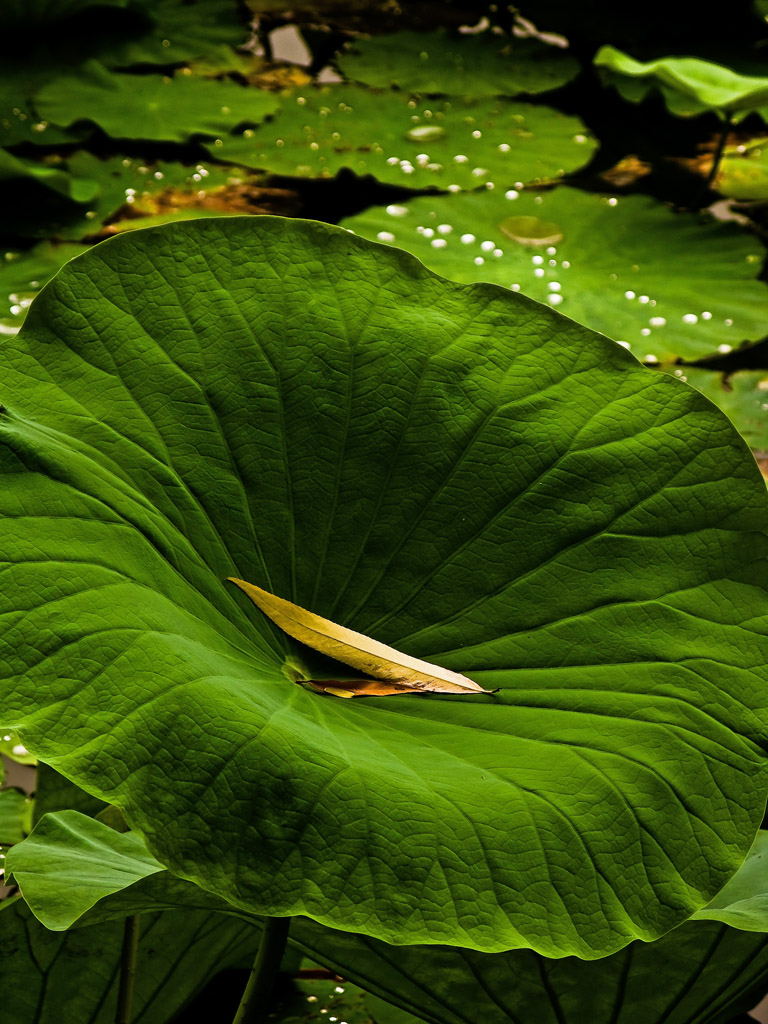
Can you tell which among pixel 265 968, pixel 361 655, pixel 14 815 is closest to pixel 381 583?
pixel 361 655

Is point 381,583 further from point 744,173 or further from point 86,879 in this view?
point 744,173

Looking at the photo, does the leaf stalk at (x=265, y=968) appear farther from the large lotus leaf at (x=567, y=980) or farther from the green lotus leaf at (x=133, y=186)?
the green lotus leaf at (x=133, y=186)

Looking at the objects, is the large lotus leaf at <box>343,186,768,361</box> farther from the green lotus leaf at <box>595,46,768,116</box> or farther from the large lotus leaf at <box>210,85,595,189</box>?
the green lotus leaf at <box>595,46,768,116</box>

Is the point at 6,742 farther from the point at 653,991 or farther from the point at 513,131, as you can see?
the point at 513,131

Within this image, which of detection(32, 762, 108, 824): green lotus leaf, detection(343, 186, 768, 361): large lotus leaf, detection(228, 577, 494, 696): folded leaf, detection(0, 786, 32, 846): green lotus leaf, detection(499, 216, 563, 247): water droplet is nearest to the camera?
detection(228, 577, 494, 696): folded leaf

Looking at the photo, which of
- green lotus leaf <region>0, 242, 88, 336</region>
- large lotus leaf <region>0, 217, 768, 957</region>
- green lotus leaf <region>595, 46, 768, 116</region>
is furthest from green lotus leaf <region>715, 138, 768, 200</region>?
large lotus leaf <region>0, 217, 768, 957</region>

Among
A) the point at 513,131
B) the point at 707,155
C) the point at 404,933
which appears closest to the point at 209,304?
the point at 404,933

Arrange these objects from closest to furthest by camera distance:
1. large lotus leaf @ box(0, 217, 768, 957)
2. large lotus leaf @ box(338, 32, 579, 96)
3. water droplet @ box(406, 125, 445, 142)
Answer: large lotus leaf @ box(0, 217, 768, 957) → water droplet @ box(406, 125, 445, 142) → large lotus leaf @ box(338, 32, 579, 96)
